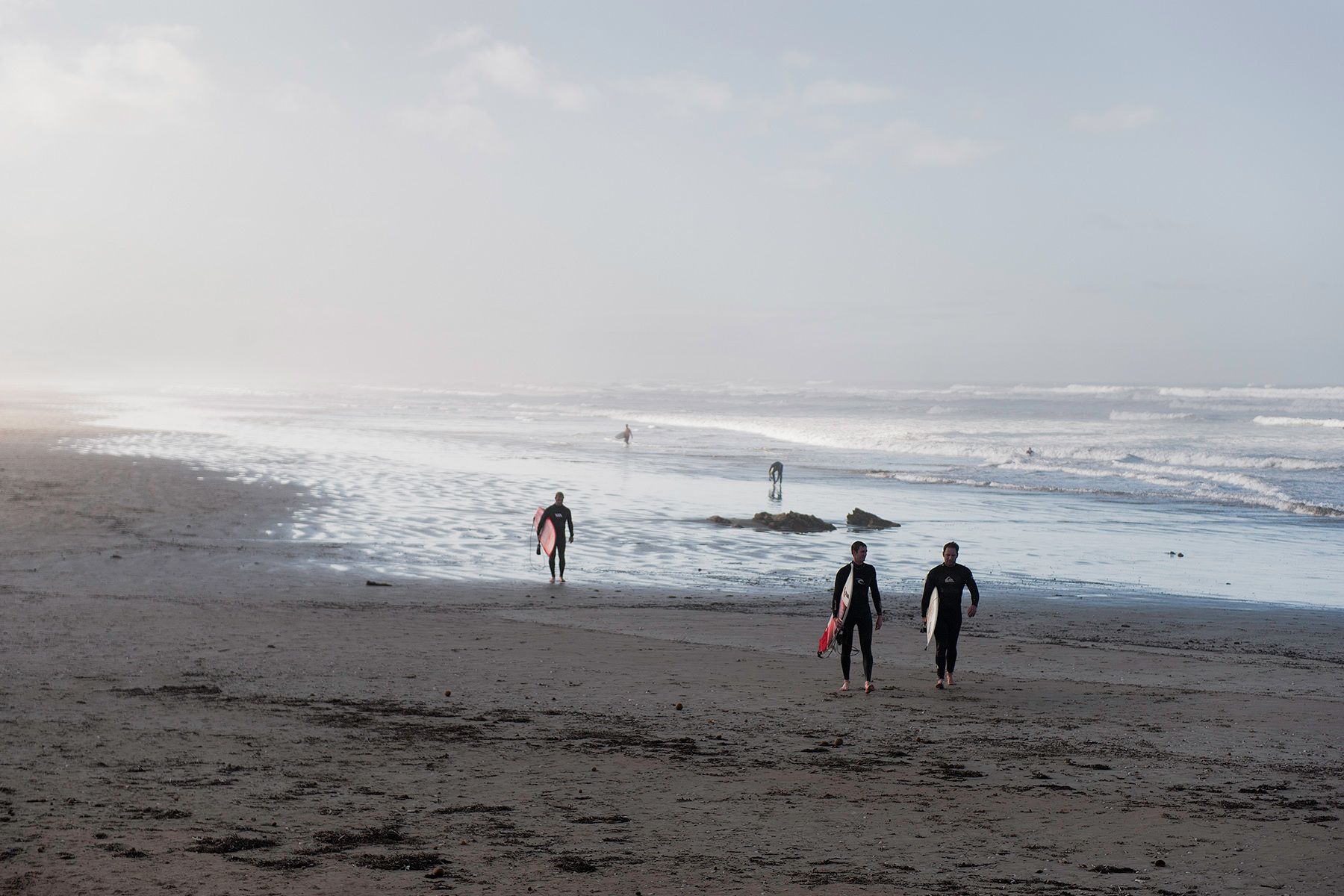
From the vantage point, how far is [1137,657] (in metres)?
12.5

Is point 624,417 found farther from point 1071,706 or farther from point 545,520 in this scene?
point 1071,706

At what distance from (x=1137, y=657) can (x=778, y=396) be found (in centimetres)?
12945

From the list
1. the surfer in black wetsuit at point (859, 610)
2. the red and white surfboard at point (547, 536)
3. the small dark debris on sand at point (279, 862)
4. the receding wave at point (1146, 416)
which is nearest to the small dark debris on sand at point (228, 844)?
the small dark debris on sand at point (279, 862)

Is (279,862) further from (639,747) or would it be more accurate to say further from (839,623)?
(839,623)

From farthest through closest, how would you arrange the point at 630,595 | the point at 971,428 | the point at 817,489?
the point at 971,428
the point at 817,489
the point at 630,595

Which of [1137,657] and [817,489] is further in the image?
[817,489]

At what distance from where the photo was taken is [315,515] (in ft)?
79.4

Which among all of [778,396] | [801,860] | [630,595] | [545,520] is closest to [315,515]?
[545,520]

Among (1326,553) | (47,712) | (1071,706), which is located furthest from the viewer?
(1326,553)

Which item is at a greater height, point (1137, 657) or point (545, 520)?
point (545, 520)

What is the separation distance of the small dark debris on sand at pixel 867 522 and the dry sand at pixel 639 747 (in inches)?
311

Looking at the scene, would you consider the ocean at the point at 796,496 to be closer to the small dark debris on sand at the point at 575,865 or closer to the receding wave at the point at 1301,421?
the receding wave at the point at 1301,421

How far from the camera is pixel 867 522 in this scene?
23719 millimetres

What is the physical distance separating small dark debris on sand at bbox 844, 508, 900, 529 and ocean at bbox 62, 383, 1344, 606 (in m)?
0.41
